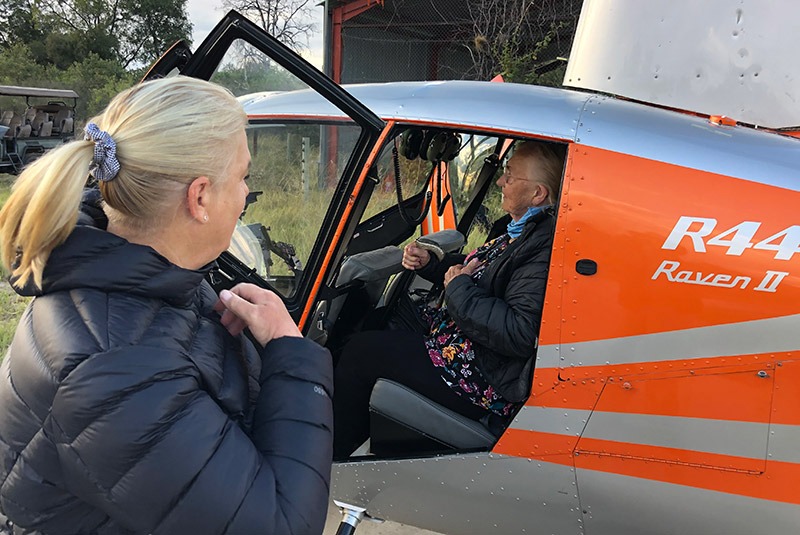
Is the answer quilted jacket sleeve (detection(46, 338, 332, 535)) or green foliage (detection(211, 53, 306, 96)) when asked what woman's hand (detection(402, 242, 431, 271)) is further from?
quilted jacket sleeve (detection(46, 338, 332, 535))

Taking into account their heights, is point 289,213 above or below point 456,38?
below

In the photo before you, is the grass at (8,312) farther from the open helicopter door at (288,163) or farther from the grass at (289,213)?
the open helicopter door at (288,163)

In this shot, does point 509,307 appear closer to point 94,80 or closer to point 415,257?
point 415,257

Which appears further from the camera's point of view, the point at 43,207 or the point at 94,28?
the point at 94,28

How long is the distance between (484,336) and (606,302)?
17.7 inches

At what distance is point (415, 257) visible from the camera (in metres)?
2.93

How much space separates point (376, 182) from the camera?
2.13m

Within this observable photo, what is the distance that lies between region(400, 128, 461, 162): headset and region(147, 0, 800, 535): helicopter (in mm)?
425

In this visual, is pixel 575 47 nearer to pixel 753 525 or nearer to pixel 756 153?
pixel 756 153

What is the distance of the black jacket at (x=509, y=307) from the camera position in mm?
1929

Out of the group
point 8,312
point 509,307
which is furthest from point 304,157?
point 8,312

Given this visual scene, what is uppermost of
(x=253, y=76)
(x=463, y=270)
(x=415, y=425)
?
(x=253, y=76)

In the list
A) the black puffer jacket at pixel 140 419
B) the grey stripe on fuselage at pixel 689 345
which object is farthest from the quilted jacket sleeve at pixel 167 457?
the grey stripe on fuselage at pixel 689 345

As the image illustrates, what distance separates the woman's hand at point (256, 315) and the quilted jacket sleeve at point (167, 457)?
19cm
